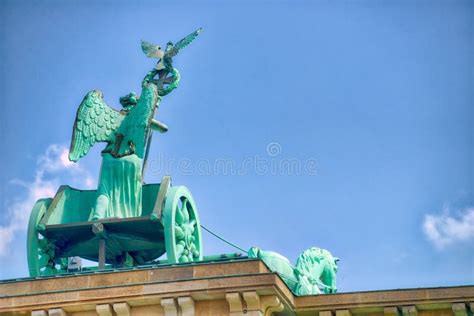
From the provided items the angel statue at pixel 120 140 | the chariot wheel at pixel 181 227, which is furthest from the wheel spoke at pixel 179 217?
the angel statue at pixel 120 140

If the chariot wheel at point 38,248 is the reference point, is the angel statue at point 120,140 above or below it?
above

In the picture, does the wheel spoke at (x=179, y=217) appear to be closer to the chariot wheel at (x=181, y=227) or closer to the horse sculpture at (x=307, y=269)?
the chariot wheel at (x=181, y=227)

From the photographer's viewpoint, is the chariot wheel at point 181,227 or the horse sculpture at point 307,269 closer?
the chariot wheel at point 181,227

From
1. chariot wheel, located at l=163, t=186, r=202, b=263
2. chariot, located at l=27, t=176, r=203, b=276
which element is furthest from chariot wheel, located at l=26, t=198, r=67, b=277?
chariot wheel, located at l=163, t=186, r=202, b=263

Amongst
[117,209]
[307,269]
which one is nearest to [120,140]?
[117,209]

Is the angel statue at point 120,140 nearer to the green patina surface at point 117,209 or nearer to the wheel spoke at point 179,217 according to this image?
the green patina surface at point 117,209

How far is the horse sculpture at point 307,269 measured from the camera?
31.8 metres

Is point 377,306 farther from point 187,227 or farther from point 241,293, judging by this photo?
point 187,227

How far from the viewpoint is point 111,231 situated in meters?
31.5

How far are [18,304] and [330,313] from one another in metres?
6.88

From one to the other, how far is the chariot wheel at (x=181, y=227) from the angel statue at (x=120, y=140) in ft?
3.40

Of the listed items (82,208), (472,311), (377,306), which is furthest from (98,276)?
(472,311)

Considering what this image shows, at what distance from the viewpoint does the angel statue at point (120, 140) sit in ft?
105

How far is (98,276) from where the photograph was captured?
28438 millimetres
